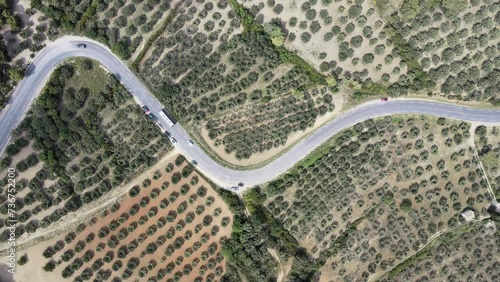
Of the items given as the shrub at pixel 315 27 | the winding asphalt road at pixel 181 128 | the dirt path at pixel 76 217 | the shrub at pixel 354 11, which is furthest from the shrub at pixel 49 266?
the shrub at pixel 354 11

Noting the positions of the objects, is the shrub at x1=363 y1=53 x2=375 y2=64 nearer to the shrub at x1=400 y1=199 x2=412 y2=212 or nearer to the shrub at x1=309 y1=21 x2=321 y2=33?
the shrub at x1=309 y1=21 x2=321 y2=33

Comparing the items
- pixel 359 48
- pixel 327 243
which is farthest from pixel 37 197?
pixel 359 48

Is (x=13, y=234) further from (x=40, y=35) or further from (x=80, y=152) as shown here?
(x=40, y=35)

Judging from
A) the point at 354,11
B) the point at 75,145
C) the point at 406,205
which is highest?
the point at 75,145

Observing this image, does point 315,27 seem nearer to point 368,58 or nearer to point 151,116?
point 368,58

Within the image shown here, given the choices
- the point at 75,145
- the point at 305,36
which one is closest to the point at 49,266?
the point at 75,145

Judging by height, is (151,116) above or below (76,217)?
above
